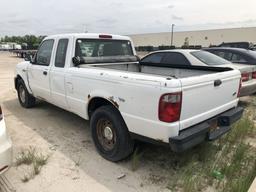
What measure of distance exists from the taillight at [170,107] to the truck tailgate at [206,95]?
89mm

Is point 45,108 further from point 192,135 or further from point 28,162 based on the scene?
point 192,135

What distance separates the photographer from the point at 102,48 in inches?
222

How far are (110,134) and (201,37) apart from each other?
67006 millimetres

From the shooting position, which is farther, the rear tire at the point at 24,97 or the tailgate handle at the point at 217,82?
the rear tire at the point at 24,97

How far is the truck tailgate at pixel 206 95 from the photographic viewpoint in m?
3.34

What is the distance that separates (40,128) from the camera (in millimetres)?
5695

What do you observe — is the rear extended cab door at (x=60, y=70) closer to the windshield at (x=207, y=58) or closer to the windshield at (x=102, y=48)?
the windshield at (x=102, y=48)

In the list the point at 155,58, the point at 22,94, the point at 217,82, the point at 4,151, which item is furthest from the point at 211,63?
the point at 4,151

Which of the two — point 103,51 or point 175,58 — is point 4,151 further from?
point 175,58

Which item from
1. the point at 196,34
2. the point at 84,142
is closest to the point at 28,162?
the point at 84,142

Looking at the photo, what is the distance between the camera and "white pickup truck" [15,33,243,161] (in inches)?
129

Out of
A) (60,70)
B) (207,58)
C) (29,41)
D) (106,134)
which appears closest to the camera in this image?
(106,134)

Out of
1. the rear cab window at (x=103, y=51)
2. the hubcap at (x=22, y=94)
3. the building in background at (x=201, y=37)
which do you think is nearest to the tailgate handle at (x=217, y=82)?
the rear cab window at (x=103, y=51)

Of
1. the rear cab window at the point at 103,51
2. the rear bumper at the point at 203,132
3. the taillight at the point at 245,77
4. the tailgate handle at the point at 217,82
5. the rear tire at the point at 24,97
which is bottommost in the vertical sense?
the rear tire at the point at 24,97
